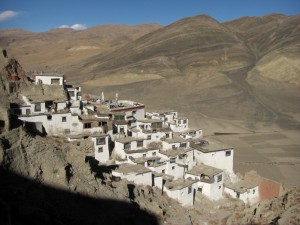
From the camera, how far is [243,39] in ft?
376

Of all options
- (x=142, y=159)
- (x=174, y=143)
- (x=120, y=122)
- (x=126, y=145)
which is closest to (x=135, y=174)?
(x=142, y=159)

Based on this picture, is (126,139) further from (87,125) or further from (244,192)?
(244,192)

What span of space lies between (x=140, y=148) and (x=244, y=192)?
26.0 ft

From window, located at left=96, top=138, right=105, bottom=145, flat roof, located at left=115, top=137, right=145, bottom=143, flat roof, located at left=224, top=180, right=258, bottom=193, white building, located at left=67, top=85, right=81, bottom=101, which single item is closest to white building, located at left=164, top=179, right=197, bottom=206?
flat roof, located at left=224, top=180, right=258, bottom=193

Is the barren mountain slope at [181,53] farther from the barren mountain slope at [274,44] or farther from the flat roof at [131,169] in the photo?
the flat roof at [131,169]

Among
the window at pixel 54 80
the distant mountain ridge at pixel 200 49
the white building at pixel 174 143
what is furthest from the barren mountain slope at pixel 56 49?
the white building at pixel 174 143

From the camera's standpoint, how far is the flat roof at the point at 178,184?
945 inches

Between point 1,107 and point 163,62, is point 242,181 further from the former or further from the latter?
point 163,62

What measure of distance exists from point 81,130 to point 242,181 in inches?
498

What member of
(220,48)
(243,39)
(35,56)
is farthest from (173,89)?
(35,56)

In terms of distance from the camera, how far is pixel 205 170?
26672mm

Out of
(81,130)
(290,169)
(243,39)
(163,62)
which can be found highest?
(243,39)

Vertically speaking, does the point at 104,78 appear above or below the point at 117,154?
above

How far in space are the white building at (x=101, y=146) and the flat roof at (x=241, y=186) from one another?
29.6 feet
